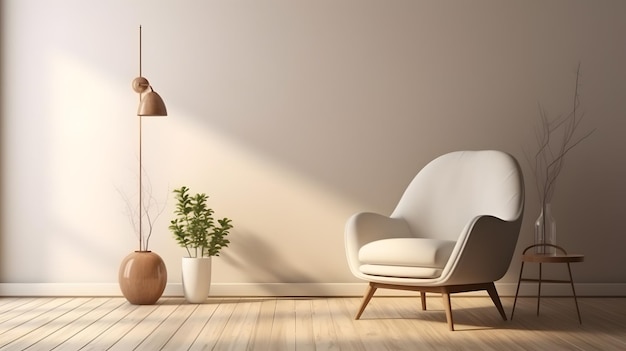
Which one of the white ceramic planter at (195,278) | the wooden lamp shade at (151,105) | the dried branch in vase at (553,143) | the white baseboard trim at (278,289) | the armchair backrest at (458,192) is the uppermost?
the wooden lamp shade at (151,105)

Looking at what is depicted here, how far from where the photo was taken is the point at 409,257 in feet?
14.6

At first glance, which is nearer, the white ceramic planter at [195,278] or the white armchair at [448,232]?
the white armchair at [448,232]

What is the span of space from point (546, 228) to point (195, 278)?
224cm

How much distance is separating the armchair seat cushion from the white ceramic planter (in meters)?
1.29

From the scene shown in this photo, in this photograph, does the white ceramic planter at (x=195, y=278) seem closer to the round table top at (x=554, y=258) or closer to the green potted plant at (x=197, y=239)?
the green potted plant at (x=197, y=239)

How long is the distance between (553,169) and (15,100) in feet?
12.6

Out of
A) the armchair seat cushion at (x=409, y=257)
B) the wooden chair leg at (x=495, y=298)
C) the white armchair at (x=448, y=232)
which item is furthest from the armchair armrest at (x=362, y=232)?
the wooden chair leg at (x=495, y=298)

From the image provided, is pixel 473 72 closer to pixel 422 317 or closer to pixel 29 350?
pixel 422 317

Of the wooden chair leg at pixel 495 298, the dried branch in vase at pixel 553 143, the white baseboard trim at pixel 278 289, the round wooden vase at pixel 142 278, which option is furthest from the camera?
the dried branch in vase at pixel 553 143

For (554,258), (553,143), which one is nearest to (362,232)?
Result: (554,258)

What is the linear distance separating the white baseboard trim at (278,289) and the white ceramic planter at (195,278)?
30cm

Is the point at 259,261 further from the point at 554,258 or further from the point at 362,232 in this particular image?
the point at 554,258

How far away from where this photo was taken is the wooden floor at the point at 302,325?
3.94 metres

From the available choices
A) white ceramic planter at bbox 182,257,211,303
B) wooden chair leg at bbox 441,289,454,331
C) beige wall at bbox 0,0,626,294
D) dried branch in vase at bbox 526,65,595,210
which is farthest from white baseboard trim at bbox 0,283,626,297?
wooden chair leg at bbox 441,289,454,331
